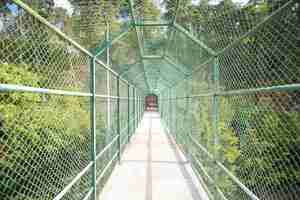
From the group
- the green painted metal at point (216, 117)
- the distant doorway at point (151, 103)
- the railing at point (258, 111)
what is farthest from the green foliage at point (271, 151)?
the distant doorway at point (151, 103)

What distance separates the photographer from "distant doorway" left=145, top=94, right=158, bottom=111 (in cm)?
3369

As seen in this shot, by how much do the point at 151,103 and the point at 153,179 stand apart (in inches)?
1158

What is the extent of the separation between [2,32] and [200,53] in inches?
149

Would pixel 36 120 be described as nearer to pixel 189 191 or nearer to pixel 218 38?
pixel 218 38

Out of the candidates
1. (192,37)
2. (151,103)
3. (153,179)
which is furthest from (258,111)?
(151,103)

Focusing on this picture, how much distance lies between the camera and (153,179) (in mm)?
4812

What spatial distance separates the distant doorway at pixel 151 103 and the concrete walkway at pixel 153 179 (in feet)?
87.1

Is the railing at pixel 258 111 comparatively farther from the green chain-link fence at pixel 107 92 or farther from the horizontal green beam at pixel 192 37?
the horizontal green beam at pixel 192 37

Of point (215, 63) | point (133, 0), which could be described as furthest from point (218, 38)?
point (133, 0)

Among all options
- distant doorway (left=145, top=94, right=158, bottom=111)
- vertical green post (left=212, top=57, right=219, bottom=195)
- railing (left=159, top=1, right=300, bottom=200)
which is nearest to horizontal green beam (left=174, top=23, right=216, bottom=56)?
railing (left=159, top=1, right=300, bottom=200)

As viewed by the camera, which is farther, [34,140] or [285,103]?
[34,140]

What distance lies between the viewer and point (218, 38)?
3.51 metres

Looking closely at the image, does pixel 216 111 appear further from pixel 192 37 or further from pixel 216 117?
pixel 192 37

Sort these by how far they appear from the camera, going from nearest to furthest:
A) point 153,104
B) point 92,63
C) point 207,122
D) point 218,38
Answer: point 92,63 < point 218,38 < point 207,122 < point 153,104
